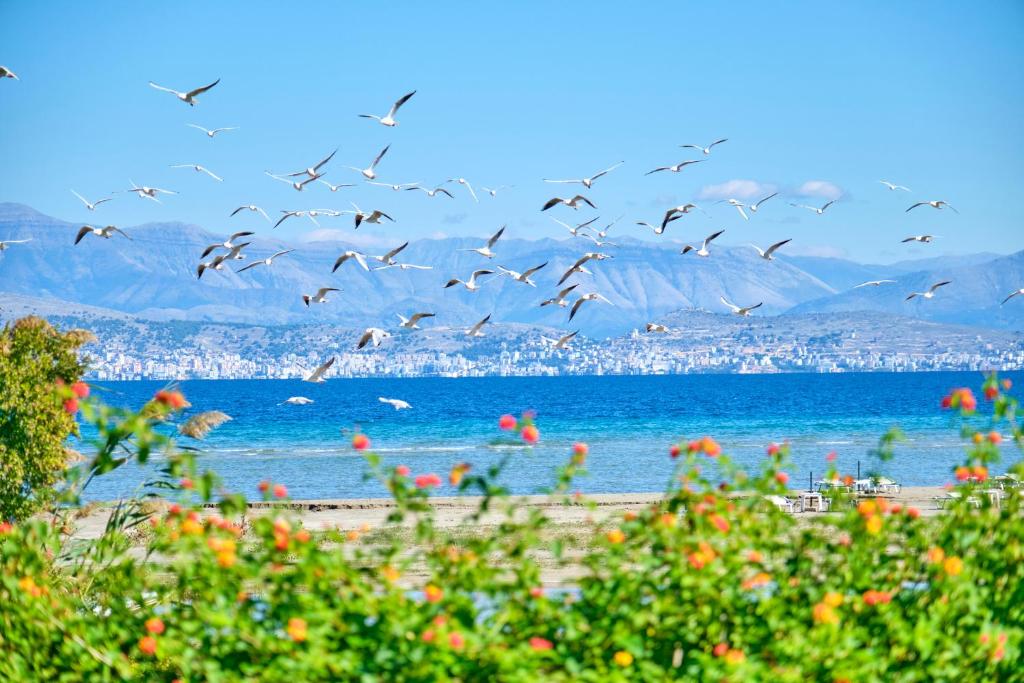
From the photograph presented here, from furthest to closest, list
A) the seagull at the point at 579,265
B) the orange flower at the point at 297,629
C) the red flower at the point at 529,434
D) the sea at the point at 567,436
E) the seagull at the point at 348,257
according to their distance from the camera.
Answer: the sea at the point at 567,436
the seagull at the point at 579,265
the seagull at the point at 348,257
the red flower at the point at 529,434
the orange flower at the point at 297,629

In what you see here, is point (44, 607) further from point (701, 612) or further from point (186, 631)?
point (701, 612)

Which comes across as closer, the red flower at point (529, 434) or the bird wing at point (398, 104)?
the red flower at point (529, 434)

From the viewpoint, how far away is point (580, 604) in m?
6.61

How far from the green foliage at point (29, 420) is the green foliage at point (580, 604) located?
1715 centimetres

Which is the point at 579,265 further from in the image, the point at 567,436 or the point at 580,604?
the point at 567,436

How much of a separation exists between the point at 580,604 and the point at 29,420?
66.1 feet

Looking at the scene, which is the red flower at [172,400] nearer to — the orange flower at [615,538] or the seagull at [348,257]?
the orange flower at [615,538]

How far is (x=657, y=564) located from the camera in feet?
21.2

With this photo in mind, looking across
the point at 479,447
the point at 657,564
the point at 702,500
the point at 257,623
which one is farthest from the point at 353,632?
the point at 479,447

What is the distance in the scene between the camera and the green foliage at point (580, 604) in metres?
6.11

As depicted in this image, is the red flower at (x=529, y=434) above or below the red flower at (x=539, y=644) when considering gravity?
above

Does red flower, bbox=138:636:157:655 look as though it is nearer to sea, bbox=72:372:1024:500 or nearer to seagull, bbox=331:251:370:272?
sea, bbox=72:372:1024:500

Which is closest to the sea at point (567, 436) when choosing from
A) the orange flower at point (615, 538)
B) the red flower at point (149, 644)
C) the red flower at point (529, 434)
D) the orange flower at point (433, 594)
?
the red flower at point (529, 434)

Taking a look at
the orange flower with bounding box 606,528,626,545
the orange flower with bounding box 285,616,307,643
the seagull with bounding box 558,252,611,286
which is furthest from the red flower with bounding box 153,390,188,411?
the seagull with bounding box 558,252,611,286
